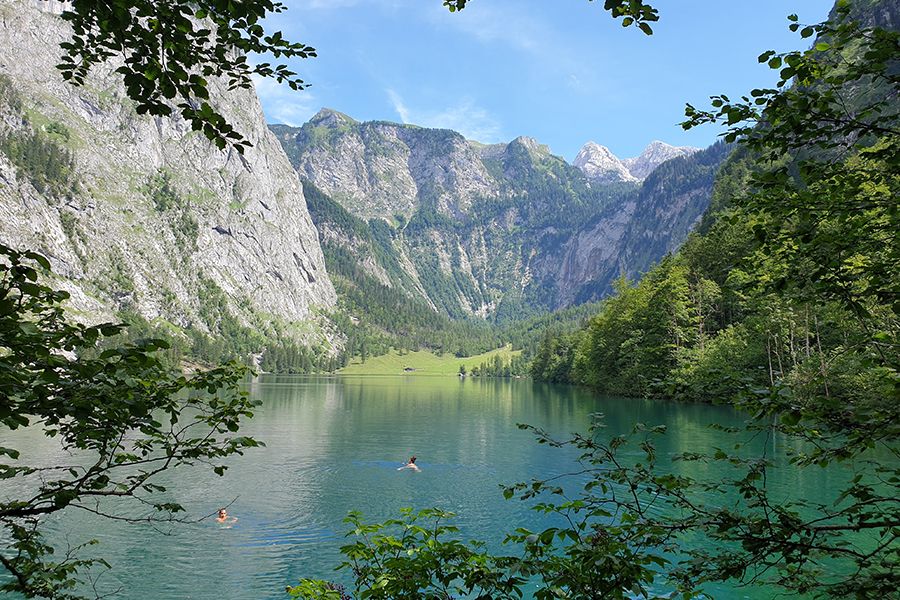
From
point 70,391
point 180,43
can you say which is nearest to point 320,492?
point 70,391

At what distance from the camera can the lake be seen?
1995 cm

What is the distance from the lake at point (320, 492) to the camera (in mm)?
19953

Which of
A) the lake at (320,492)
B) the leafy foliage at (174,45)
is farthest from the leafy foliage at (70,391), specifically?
the lake at (320,492)

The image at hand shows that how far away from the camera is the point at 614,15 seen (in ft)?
13.2

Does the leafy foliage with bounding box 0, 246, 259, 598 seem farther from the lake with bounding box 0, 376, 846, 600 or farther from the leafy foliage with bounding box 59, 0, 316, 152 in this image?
the lake with bounding box 0, 376, 846, 600

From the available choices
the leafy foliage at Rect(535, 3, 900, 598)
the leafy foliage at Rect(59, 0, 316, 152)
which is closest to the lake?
the leafy foliage at Rect(535, 3, 900, 598)

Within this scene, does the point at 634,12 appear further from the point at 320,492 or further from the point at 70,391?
the point at 320,492

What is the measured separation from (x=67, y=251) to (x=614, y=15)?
240615mm

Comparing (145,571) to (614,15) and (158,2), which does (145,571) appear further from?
(614,15)

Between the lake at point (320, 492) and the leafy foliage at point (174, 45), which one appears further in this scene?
the lake at point (320, 492)

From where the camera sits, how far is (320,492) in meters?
32.3

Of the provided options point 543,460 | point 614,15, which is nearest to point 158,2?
point 614,15

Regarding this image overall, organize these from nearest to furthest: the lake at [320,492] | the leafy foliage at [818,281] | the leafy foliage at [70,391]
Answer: the leafy foliage at [70,391], the leafy foliage at [818,281], the lake at [320,492]

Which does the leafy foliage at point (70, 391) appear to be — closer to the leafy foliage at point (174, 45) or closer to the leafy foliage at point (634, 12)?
the leafy foliage at point (174, 45)
